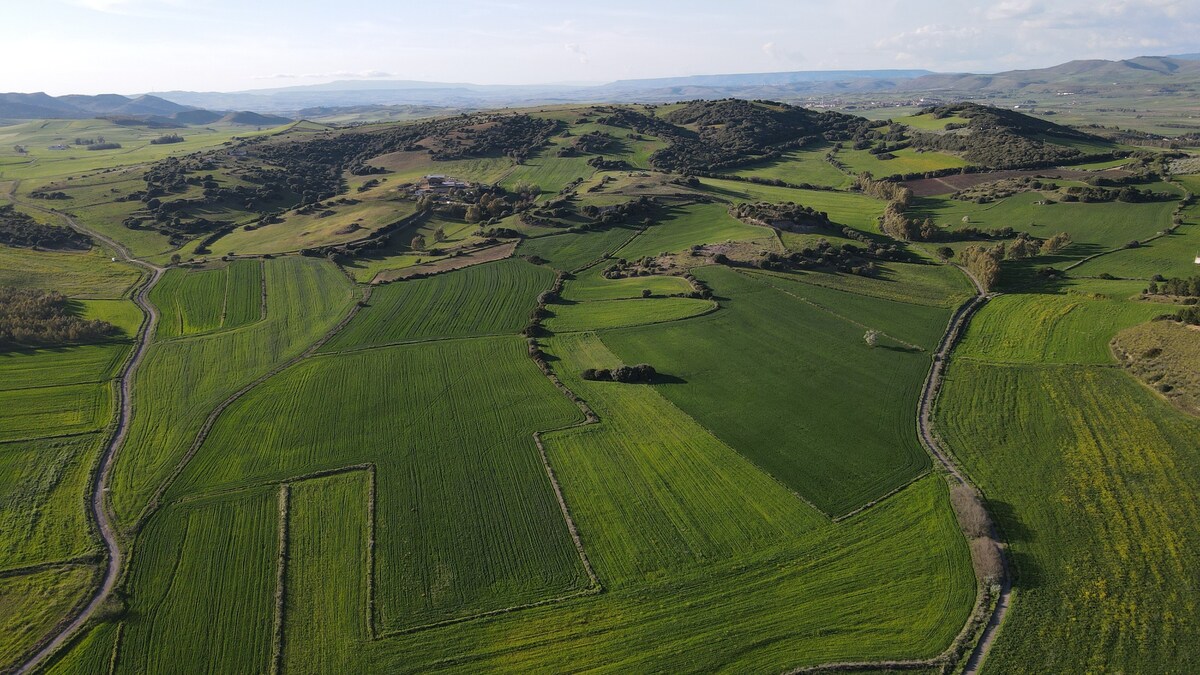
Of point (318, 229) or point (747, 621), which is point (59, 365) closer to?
point (318, 229)

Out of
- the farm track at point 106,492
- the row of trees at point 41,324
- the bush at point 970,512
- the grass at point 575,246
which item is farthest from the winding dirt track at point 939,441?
the row of trees at point 41,324

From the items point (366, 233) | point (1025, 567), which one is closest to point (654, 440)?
point (1025, 567)

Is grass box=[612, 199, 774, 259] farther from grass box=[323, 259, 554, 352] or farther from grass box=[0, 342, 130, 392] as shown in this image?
grass box=[0, 342, 130, 392]

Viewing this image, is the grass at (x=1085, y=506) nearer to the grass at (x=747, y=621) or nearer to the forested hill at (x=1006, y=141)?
the grass at (x=747, y=621)

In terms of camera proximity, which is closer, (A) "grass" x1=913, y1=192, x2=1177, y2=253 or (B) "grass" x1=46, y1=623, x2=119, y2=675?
(B) "grass" x1=46, y1=623, x2=119, y2=675

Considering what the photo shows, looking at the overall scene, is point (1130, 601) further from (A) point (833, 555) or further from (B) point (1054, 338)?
(B) point (1054, 338)

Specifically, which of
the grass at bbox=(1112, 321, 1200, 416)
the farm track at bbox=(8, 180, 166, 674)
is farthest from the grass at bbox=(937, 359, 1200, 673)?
the farm track at bbox=(8, 180, 166, 674)

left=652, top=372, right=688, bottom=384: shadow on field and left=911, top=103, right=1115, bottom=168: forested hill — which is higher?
left=911, top=103, right=1115, bottom=168: forested hill
